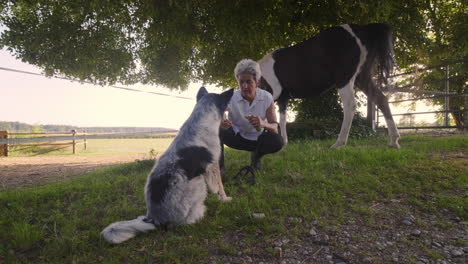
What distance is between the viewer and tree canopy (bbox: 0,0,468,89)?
580 centimetres

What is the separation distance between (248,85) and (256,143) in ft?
3.84

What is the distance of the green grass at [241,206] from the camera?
7.72 ft

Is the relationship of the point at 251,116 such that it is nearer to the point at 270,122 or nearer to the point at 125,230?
the point at 270,122

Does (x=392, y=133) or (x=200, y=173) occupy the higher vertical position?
(x=392, y=133)

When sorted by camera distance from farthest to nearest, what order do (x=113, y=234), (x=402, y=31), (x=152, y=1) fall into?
(x=402, y=31) → (x=152, y=1) → (x=113, y=234)

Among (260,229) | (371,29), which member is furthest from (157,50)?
(260,229)

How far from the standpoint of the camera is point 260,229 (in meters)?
2.60

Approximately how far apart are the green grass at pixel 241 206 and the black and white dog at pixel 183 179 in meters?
0.14

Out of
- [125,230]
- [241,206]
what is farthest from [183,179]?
[241,206]

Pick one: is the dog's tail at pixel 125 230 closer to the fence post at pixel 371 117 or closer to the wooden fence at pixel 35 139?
the fence post at pixel 371 117

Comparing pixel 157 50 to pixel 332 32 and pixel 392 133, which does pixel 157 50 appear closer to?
pixel 332 32

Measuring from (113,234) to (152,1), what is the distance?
475 cm

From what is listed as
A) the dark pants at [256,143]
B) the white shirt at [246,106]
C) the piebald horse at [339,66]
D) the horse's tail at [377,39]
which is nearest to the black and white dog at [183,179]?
the white shirt at [246,106]

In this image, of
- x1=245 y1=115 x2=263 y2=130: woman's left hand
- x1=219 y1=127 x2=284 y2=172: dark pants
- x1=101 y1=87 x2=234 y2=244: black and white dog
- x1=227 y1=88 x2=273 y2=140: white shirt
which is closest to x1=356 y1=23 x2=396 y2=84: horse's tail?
x1=227 y1=88 x2=273 y2=140: white shirt
